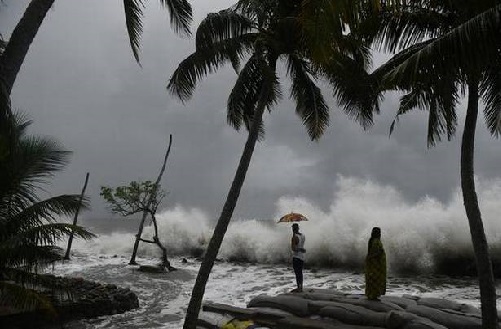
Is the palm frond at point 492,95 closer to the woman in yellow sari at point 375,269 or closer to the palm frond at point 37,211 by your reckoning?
the woman in yellow sari at point 375,269

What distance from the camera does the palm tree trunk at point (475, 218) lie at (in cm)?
837

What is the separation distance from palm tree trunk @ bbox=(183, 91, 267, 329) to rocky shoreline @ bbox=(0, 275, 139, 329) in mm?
3175

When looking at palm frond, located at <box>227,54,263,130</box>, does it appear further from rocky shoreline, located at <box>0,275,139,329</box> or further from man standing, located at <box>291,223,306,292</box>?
rocky shoreline, located at <box>0,275,139,329</box>

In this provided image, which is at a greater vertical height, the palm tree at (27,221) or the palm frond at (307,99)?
the palm frond at (307,99)

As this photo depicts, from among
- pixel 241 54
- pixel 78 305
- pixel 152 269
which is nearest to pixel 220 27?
pixel 241 54

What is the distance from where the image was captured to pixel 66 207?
795 cm

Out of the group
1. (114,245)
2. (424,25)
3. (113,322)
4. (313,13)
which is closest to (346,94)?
(424,25)

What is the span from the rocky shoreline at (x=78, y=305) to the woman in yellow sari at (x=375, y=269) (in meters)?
7.03

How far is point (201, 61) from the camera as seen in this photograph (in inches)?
428

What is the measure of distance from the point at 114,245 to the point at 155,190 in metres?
20.2

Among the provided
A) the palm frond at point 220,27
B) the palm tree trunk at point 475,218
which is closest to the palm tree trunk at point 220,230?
the palm frond at point 220,27

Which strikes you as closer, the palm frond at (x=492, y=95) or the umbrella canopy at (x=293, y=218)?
the palm frond at (x=492, y=95)

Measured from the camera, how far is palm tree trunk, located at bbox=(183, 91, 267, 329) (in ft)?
33.2

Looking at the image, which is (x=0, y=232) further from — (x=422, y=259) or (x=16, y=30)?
(x=422, y=259)
